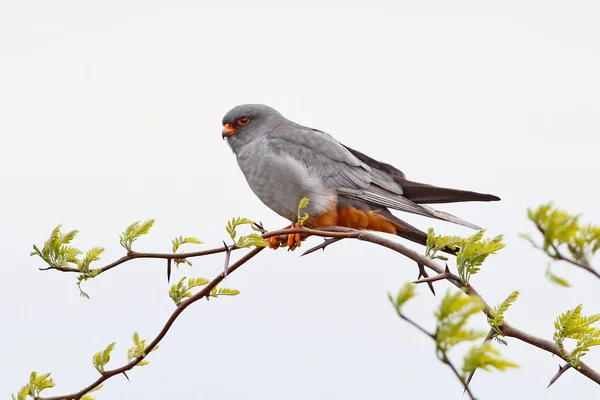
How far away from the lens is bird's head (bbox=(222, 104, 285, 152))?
8.14m

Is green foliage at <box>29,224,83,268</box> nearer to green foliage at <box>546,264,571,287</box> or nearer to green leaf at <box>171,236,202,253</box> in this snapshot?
green leaf at <box>171,236,202,253</box>

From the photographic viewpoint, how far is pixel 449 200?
646cm

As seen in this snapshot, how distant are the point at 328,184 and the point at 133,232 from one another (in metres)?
3.58

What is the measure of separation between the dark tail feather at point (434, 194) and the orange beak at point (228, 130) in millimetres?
1792

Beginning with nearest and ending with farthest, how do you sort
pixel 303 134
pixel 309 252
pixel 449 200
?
1. pixel 309 252
2. pixel 449 200
3. pixel 303 134

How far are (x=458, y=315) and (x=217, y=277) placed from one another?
182 centimetres

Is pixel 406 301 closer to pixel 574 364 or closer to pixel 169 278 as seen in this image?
pixel 574 364

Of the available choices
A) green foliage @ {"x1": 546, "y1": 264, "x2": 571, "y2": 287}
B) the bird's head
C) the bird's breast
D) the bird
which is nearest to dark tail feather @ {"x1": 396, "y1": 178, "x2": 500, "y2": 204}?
the bird

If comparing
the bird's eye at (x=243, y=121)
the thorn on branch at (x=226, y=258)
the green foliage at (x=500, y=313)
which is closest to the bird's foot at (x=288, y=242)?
the bird's eye at (x=243, y=121)

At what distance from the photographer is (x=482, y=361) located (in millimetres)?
2234

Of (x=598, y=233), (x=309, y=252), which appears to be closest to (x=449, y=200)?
(x=309, y=252)

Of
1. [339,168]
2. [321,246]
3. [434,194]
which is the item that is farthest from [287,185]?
[321,246]

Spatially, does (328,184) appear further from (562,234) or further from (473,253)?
(562,234)

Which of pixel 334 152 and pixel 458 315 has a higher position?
pixel 334 152
